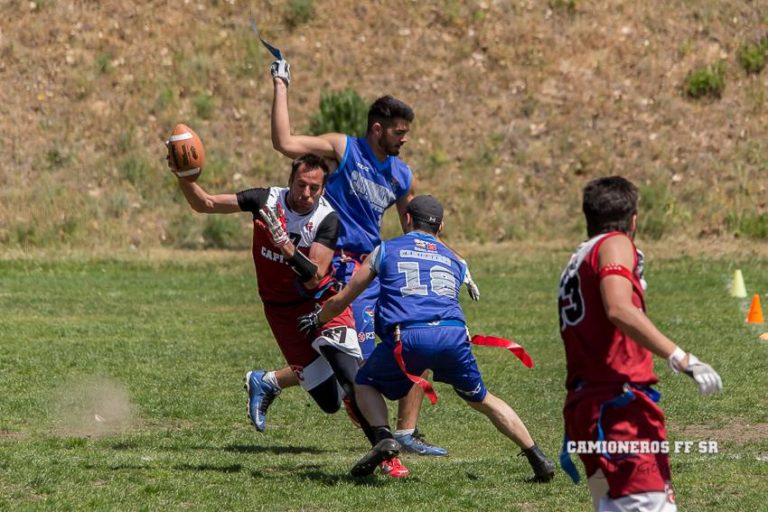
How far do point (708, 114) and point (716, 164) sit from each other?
1.81m

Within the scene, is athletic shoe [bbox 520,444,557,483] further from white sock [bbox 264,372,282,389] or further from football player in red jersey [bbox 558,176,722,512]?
white sock [bbox 264,372,282,389]

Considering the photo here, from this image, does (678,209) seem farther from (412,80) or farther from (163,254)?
(163,254)

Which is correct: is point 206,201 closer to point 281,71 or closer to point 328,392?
point 281,71

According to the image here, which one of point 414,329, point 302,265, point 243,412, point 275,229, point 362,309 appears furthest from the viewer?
point 243,412

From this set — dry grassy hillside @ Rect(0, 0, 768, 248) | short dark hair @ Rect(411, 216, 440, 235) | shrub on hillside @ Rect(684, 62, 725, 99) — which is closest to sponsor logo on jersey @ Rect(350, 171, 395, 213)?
short dark hair @ Rect(411, 216, 440, 235)

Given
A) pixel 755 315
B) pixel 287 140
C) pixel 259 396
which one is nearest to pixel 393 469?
pixel 259 396

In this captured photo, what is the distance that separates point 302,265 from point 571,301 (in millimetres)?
3401

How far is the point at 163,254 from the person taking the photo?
2562 cm

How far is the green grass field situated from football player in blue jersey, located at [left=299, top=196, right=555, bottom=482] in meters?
0.34

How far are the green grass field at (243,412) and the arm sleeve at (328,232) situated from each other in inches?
58.5

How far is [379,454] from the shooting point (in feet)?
25.2

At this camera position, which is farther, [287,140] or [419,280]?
[287,140]

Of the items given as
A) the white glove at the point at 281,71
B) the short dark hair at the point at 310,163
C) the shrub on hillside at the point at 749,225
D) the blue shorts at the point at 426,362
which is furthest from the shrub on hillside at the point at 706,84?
the blue shorts at the point at 426,362

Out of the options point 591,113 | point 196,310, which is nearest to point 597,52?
point 591,113
